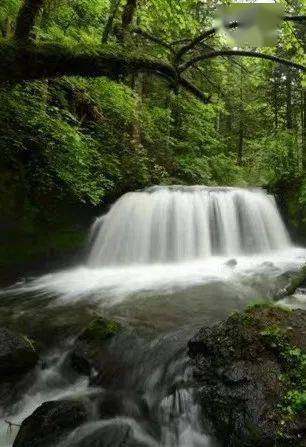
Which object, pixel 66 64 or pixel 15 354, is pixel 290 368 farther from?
pixel 66 64

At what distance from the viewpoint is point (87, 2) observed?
349 inches

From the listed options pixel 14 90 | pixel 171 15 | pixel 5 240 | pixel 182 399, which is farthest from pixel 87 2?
pixel 182 399

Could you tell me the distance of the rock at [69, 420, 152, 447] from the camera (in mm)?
3646

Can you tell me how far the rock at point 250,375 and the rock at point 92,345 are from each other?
4.59 ft

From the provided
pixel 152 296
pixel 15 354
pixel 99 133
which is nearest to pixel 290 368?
pixel 15 354

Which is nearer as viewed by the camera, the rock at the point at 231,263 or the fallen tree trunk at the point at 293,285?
the fallen tree trunk at the point at 293,285

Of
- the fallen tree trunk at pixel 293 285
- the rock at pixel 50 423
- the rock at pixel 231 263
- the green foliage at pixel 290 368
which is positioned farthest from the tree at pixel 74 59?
the rock at pixel 231 263

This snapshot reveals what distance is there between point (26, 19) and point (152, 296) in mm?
5501

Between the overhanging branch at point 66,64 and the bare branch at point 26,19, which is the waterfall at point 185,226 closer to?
the overhanging branch at point 66,64

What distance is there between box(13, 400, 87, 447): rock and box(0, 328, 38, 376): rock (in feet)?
3.28

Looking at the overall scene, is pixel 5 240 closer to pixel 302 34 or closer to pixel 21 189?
pixel 21 189

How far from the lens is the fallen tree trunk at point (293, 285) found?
711cm

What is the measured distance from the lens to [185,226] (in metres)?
12.4

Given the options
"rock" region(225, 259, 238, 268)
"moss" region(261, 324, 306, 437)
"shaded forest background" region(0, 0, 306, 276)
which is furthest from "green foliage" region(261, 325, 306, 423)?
"rock" region(225, 259, 238, 268)
